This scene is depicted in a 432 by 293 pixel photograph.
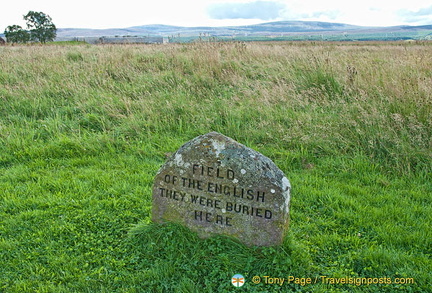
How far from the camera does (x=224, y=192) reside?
3400 millimetres

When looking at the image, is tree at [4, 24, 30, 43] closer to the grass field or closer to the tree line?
the tree line

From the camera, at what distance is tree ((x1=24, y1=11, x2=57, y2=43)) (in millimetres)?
54375

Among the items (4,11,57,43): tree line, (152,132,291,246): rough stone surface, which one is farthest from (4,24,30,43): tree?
(152,132,291,246): rough stone surface

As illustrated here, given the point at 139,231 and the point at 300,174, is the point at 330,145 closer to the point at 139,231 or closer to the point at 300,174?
the point at 300,174

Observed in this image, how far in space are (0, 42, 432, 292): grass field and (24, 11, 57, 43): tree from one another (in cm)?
5141

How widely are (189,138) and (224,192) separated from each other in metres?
3.21

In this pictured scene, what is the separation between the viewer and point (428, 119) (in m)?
5.65

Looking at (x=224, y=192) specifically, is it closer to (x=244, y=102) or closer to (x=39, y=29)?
(x=244, y=102)

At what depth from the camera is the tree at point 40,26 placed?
54.4 metres

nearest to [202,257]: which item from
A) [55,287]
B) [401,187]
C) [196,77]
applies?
[55,287]

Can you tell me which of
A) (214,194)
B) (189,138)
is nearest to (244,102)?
(189,138)
